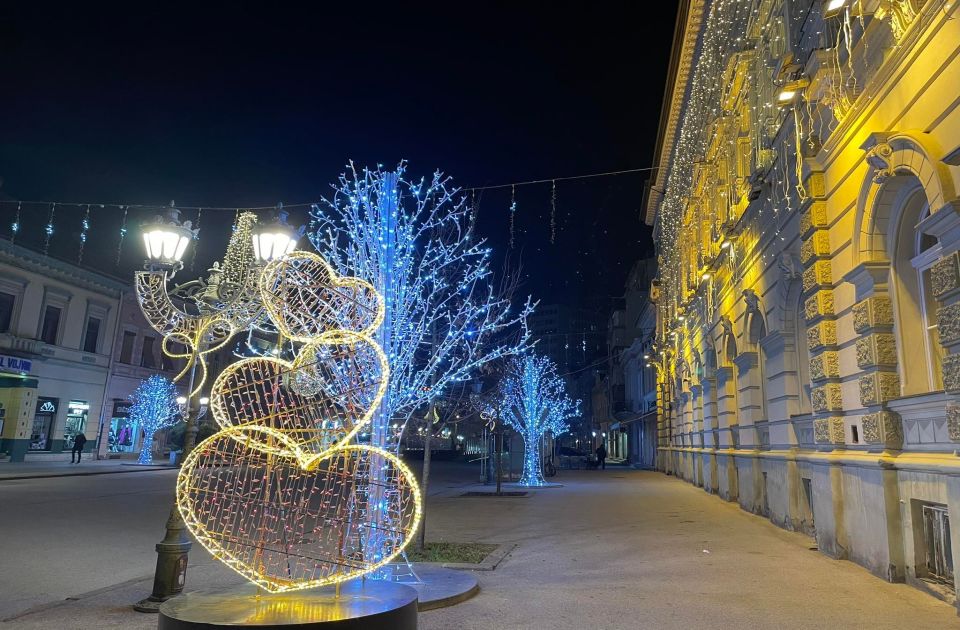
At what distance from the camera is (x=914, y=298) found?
7746 millimetres

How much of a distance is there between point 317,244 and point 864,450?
8129 mm

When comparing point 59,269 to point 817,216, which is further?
point 59,269

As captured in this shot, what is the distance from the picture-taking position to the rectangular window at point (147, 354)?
4028cm

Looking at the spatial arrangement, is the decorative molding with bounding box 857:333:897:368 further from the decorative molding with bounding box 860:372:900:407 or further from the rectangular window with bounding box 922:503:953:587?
the rectangular window with bounding box 922:503:953:587

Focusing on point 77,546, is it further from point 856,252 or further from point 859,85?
point 859,85

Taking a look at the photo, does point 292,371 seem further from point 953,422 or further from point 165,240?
point 953,422

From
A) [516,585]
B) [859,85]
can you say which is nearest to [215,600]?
[516,585]

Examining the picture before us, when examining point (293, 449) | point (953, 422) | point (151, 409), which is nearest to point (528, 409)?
point (953, 422)

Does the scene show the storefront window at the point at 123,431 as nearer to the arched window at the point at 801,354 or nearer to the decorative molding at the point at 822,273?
the arched window at the point at 801,354

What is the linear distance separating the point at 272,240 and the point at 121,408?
120 feet

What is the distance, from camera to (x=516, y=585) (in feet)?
25.1

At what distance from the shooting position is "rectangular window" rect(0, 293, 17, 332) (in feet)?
101

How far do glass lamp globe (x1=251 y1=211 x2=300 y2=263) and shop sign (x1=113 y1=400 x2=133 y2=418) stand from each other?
116 ft

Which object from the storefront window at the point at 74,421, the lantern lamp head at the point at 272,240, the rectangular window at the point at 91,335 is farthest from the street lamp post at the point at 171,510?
the rectangular window at the point at 91,335
